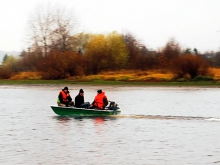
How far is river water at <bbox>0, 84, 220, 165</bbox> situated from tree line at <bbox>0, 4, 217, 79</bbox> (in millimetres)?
32516

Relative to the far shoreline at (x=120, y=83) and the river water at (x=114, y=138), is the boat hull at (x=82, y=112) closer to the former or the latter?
the river water at (x=114, y=138)

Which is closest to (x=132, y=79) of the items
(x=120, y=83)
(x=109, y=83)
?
(x=120, y=83)

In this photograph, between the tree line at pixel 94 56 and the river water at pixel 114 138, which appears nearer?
the river water at pixel 114 138

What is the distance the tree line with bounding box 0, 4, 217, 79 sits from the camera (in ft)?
238

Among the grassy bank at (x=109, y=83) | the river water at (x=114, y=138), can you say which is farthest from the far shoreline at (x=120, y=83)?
the river water at (x=114, y=138)

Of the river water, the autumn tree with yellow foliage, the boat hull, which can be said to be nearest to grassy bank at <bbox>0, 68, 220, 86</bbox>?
the autumn tree with yellow foliage

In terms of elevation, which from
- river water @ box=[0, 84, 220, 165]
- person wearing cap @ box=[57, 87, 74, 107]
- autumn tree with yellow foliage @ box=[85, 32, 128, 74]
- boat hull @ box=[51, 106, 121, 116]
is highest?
autumn tree with yellow foliage @ box=[85, 32, 128, 74]

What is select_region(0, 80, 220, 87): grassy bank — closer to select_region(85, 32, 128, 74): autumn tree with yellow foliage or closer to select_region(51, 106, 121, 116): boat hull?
select_region(85, 32, 128, 74): autumn tree with yellow foliage

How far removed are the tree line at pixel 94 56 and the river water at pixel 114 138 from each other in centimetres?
3252

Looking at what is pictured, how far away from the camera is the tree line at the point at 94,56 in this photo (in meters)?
72.6

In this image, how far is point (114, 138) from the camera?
2481 centimetres

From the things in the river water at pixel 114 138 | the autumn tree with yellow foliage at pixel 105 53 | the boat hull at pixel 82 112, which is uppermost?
the autumn tree with yellow foliage at pixel 105 53

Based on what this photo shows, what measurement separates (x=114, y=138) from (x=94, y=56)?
192ft

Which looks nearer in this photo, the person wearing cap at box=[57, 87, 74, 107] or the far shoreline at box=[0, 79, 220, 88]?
the person wearing cap at box=[57, 87, 74, 107]
